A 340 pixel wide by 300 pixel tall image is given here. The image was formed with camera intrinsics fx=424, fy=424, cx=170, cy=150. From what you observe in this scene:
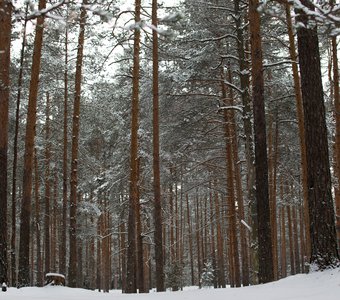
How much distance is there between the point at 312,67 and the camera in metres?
6.89

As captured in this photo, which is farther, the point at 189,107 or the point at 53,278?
the point at 189,107

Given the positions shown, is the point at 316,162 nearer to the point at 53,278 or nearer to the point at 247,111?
the point at 247,111

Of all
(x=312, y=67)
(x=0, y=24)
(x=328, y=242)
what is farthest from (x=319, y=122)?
(x=0, y=24)

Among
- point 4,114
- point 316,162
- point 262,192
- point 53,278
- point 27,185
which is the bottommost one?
point 53,278

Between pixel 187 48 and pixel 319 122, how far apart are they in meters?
7.35

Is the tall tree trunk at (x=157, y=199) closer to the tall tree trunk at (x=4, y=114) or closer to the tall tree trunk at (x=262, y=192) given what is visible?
the tall tree trunk at (x=262, y=192)

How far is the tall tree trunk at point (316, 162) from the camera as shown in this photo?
642cm

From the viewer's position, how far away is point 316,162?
6.67 m

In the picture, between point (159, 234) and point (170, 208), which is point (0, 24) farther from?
point (170, 208)

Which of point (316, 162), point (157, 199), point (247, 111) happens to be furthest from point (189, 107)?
point (316, 162)

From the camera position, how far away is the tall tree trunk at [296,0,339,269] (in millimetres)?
6418

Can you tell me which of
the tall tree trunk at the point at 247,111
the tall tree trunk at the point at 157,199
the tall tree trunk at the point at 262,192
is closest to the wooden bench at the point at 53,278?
the tall tree trunk at the point at 157,199

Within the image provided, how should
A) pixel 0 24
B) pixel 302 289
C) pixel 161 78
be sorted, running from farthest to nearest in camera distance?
pixel 161 78
pixel 0 24
pixel 302 289

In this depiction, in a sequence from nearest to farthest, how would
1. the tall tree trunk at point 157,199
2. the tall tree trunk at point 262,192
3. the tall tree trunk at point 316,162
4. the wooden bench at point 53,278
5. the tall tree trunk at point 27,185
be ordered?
the tall tree trunk at point 316,162
the tall tree trunk at point 262,192
the wooden bench at point 53,278
the tall tree trunk at point 27,185
the tall tree trunk at point 157,199
